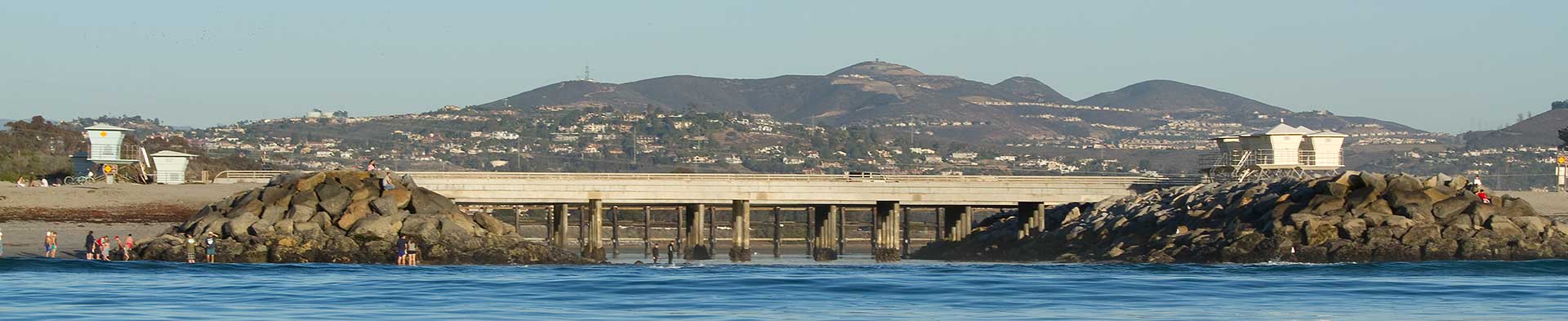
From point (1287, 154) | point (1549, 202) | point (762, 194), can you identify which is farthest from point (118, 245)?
point (1549, 202)

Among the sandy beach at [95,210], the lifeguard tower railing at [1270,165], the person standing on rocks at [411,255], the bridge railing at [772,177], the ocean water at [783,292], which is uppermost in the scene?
the lifeguard tower railing at [1270,165]

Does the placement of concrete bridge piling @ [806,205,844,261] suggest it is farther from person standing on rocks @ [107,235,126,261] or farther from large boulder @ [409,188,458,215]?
person standing on rocks @ [107,235,126,261]

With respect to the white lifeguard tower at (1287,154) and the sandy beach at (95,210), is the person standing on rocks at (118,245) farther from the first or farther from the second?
the white lifeguard tower at (1287,154)

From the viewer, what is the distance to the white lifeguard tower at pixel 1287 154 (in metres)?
80.9

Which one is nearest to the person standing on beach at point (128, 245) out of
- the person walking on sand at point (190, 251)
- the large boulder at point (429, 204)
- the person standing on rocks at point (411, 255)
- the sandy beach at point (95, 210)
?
the person walking on sand at point (190, 251)

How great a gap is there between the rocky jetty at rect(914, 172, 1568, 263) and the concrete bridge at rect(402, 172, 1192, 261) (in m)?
4.88

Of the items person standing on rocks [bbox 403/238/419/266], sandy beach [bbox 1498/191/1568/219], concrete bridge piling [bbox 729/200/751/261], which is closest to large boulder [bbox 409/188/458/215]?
person standing on rocks [bbox 403/238/419/266]

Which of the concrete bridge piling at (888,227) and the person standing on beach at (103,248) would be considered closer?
the person standing on beach at (103,248)

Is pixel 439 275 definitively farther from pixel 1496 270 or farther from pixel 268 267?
pixel 1496 270

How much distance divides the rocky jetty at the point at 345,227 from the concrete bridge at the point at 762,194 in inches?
284

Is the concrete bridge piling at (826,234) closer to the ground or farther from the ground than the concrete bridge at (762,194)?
closer to the ground

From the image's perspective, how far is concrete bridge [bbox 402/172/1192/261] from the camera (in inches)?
2990

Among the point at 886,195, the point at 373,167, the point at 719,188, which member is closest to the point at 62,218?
the point at 373,167

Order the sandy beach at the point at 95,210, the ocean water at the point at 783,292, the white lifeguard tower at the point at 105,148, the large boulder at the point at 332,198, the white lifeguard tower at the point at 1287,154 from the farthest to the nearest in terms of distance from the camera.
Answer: the white lifeguard tower at the point at 105,148 → the white lifeguard tower at the point at 1287,154 → the sandy beach at the point at 95,210 → the large boulder at the point at 332,198 → the ocean water at the point at 783,292
